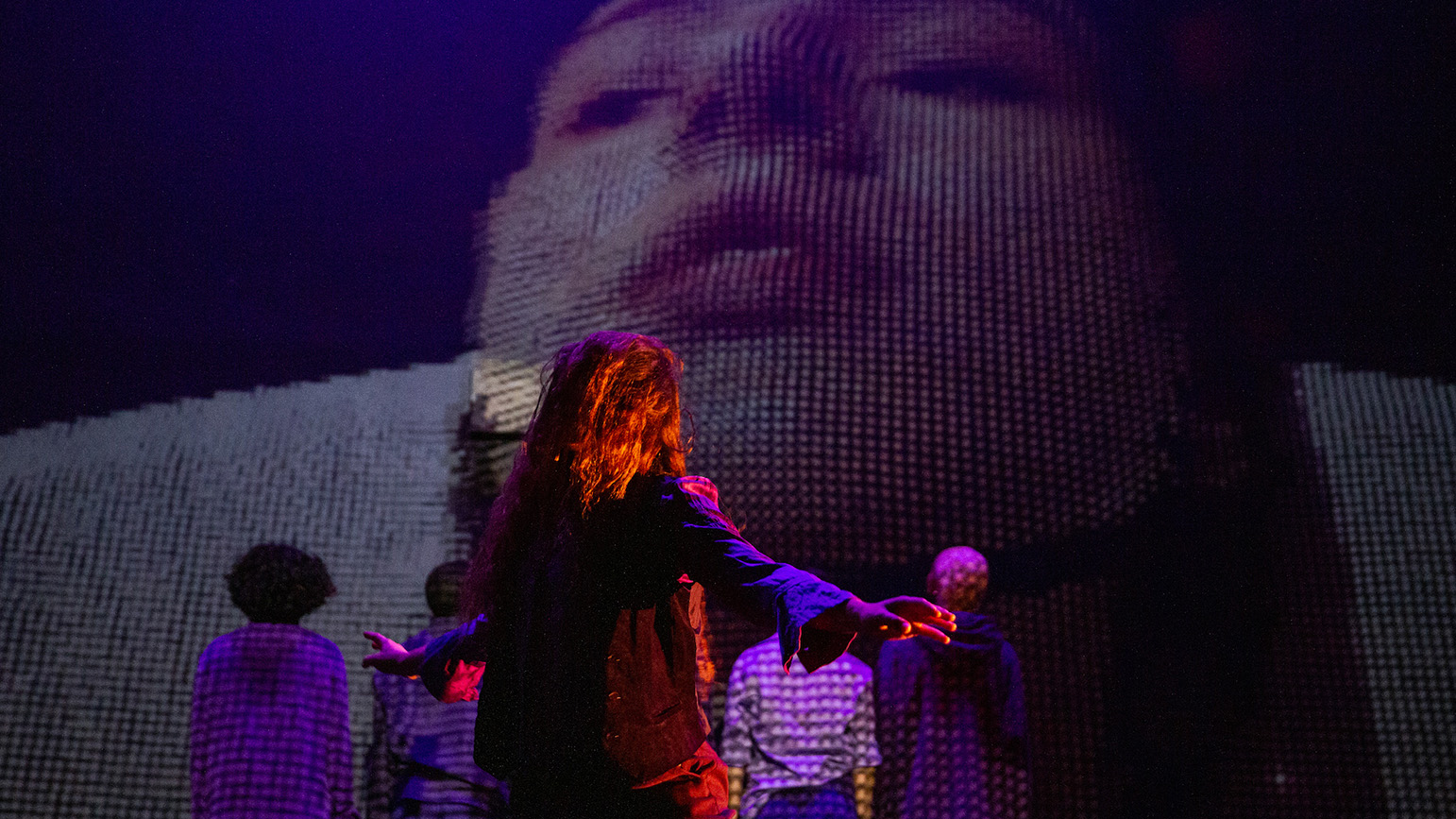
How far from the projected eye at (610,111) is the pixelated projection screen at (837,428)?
3.7 inches

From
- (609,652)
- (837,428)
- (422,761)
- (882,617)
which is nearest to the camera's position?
(882,617)

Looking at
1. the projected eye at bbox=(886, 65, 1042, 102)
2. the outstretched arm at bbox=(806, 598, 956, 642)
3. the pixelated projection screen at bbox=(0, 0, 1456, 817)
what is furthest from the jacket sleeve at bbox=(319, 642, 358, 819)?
the projected eye at bbox=(886, 65, 1042, 102)

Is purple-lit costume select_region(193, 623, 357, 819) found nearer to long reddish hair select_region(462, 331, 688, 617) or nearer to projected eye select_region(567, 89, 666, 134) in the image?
long reddish hair select_region(462, 331, 688, 617)

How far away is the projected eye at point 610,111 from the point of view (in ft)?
14.7

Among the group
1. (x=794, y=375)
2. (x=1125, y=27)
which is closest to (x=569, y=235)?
(x=794, y=375)

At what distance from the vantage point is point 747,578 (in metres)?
1.13

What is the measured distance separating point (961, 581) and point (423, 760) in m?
1.42

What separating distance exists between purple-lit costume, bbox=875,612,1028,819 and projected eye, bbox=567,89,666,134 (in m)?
2.69

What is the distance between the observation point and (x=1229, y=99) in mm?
4199

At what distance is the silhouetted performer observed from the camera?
3.93 ft

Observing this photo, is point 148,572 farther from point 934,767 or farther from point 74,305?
point 934,767

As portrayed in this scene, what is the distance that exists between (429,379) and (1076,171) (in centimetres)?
266

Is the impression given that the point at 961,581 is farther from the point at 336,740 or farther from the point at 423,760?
the point at 336,740

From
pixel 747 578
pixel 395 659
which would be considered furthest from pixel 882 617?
pixel 395 659
